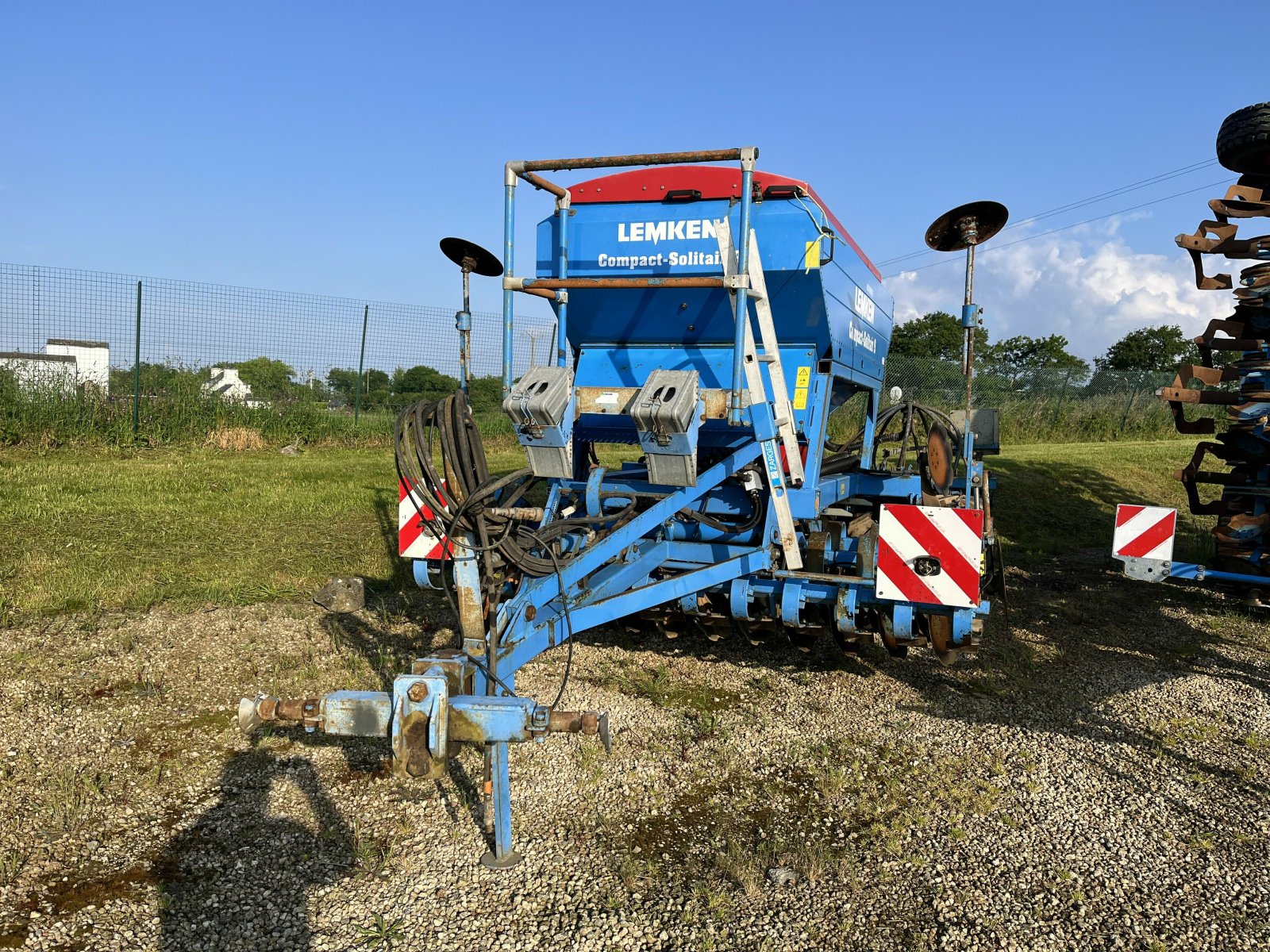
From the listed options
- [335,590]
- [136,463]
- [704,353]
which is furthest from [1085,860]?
[136,463]

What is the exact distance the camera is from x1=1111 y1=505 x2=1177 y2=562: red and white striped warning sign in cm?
583

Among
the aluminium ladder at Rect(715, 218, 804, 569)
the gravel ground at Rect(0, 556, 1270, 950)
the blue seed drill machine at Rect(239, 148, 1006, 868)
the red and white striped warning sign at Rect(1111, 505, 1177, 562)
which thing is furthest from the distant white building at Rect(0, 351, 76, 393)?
the red and white striped warning sign at Rect(1111, 505, 1177, 562)

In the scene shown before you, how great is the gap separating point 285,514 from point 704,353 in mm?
5100

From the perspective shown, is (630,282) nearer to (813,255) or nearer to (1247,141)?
Result: (813,255)

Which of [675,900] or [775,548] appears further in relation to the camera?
[775,548]

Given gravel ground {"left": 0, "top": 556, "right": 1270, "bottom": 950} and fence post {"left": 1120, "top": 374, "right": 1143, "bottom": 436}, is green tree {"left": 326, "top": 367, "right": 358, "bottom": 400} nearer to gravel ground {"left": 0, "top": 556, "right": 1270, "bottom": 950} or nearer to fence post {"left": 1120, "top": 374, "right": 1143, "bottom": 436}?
gravel ground {"left": 0, "top": 556, "right": 1270, "bottom": 950}

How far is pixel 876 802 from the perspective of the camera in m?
3.57

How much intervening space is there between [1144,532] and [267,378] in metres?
11.6

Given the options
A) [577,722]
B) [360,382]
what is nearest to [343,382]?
[360,382]

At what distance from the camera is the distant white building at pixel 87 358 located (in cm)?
1144

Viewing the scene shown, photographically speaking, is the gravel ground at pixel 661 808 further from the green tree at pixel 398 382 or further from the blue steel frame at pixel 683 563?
the green tree at pixel 398 382

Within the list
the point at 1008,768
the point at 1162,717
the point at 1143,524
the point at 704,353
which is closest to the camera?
the point at 1008,768

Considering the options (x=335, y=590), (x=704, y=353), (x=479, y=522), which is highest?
(x=704, y=353)

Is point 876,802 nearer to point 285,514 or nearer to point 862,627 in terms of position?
point 862,627
